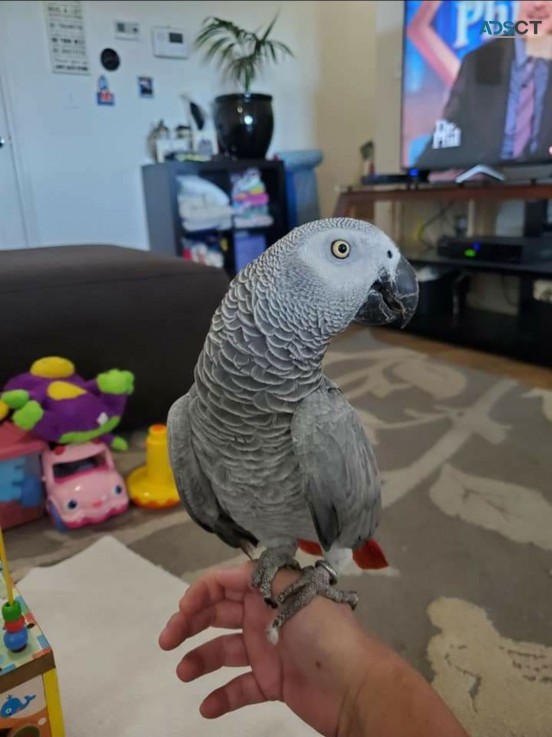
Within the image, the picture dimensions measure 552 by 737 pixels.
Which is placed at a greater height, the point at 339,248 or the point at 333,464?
the point at 339,248

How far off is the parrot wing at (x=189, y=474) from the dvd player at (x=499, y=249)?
171cm

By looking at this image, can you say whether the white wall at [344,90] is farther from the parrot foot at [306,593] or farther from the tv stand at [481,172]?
the parrot foot at [306,593]

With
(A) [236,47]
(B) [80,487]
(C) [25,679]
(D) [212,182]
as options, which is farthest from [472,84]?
(C) [25,679]

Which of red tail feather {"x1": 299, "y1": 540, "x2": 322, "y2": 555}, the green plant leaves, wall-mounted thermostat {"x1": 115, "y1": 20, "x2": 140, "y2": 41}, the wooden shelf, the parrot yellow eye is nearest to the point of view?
the parrot yellow eye

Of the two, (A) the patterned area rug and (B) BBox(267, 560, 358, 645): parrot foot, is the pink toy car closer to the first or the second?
(A) the patterned area rug

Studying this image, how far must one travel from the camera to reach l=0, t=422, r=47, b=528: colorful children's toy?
3.53 ft

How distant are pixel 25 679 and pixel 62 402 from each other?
1.90 feet

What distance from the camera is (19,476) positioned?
1.10 m

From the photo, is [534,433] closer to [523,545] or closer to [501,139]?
[523,545]

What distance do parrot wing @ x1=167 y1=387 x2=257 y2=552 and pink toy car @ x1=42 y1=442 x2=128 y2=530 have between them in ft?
1.83

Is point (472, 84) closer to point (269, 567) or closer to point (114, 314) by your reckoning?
point (114, 314)

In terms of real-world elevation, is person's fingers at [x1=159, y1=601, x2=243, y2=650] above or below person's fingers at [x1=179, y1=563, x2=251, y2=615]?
below

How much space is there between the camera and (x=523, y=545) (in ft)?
3.20

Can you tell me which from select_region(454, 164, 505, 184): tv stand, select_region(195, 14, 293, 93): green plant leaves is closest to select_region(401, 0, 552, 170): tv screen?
select_region(454, 164, 505, 184): tv stand
